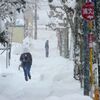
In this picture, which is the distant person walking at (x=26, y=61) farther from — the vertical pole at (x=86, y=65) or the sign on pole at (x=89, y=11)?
the sign on pole at (x=89, y=11)

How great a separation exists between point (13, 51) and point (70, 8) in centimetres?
3496

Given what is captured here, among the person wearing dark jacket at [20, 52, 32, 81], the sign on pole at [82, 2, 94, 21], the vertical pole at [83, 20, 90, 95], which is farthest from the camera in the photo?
the person wearing dark jacket at [20, 52, 32, 81]

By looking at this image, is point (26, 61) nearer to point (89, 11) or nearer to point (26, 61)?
point (26, 61)

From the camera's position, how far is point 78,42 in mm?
20797

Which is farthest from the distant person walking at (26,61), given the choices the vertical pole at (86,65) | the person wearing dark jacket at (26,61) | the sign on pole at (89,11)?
the sign on pole at (89,11)

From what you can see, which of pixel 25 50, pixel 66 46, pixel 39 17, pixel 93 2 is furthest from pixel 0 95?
pixel 39 17

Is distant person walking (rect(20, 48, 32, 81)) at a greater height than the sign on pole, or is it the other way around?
the sign on pole

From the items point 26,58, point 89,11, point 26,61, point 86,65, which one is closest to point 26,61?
point 26,61

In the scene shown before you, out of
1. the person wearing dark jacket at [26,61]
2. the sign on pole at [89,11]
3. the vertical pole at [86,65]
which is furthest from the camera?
the person wearing dark jacket at [26,61]

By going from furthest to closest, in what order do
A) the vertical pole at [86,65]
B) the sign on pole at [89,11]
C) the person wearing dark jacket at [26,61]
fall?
the person wearing dark jacket at [26,61] < the vertical pole at [86,65] < the sign on pole at [89,11]

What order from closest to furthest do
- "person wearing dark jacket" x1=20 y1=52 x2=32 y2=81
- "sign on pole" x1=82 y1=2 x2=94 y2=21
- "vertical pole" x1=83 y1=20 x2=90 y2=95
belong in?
"sign on pole" x1=82 y1=2 x2=94 y2=21 < "vertical pole" x1=83 y1=20 x2=90 y2=95 < "person wearing dark jacket" x1=20 y1=52 x2=32 y2=81

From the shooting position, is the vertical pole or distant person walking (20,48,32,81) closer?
the vertical pole

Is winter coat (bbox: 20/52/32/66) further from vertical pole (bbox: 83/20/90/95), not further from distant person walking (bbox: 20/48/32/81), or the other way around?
vertical pole (bbox: 83/20/90/95)

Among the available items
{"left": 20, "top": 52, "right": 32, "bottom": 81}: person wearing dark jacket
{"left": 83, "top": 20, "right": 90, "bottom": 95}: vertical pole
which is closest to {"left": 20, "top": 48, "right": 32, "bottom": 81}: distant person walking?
{"left": 20, "top": 52, "right": 32, "bottom": 81}: person wearing dark jacket
